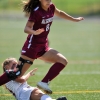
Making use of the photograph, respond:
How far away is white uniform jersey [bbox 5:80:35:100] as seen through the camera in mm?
6730

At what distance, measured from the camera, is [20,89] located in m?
6.78

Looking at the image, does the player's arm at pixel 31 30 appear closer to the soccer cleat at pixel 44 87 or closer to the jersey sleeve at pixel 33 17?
the jersey sleeve at pixel 33 17

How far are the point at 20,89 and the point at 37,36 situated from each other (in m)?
1.19

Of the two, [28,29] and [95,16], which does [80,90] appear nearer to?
[28,29]

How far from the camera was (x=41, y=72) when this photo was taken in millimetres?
11461

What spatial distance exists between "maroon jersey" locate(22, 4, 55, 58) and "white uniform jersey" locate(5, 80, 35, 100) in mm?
785

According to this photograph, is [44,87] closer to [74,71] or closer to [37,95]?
[37,95]

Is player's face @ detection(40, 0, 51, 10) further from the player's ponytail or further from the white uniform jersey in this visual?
the white uniform jersey

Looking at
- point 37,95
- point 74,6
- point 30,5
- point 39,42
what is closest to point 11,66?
point 37,95

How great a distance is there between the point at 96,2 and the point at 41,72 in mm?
32083

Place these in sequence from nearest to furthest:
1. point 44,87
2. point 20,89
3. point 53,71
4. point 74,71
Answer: point 20,89 < point 44,87 < point 53,71 < point 74,71

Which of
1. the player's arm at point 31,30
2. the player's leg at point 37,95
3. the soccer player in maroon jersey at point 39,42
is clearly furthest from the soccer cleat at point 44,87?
the player's arm at point 31,30

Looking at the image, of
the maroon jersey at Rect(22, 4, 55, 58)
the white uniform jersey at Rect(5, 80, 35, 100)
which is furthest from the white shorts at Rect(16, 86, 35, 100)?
the maroon jersey at Rect(22, 4, 55, 58)

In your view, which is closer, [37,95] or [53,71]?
[37,95]
